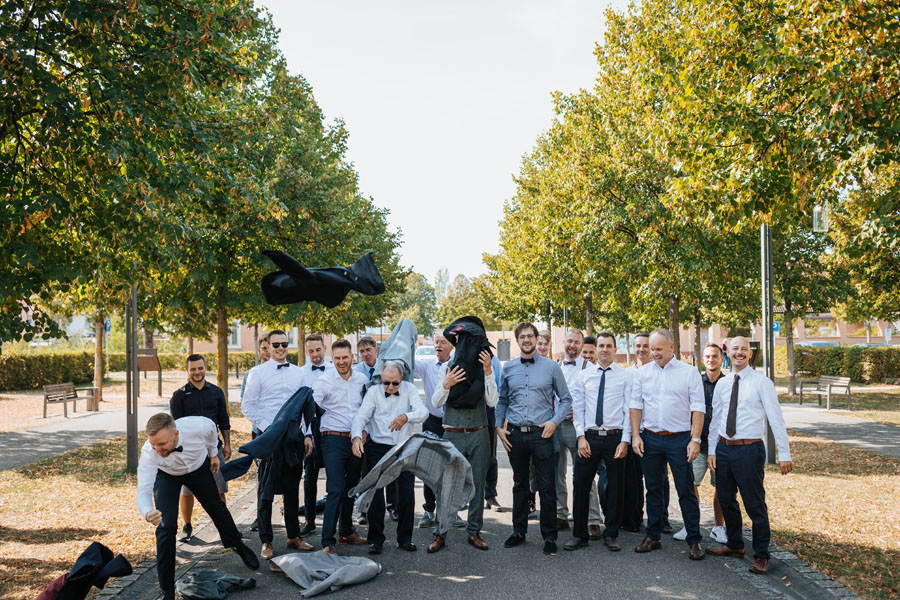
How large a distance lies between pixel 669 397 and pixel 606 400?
639 millimetres

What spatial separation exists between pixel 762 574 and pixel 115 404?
976 inches

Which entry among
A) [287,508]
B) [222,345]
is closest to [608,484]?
[287,508]

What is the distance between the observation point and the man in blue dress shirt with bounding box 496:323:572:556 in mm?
7262

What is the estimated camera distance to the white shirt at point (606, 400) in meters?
7.47

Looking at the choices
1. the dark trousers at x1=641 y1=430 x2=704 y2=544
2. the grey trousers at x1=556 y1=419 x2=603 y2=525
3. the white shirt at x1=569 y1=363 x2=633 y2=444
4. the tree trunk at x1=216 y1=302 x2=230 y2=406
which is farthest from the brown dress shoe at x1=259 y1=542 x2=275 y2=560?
the tree trunk at x1=216 y1=302 x2=230 y2=406

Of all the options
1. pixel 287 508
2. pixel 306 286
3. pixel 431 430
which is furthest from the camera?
pixel 431 430

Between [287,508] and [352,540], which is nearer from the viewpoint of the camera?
[287,508]

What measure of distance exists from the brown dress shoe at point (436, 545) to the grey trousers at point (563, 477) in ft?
5.06

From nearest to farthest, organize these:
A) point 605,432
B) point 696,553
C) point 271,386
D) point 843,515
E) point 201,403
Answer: point 696,553 < point 605,432 < point 201,403 < point 271,386 < point 843,515

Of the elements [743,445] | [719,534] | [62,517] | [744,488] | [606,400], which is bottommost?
[62,517]

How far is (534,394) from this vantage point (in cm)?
736

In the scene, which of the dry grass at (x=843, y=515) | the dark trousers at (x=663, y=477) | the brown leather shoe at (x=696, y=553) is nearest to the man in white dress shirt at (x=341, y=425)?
the dark trousers at (x=663, y=477)

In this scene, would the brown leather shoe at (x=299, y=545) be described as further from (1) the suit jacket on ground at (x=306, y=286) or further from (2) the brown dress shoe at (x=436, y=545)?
(1) the suit jacket on ground at (x=306, y=286)

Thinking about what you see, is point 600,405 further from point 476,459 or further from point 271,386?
point 271,386
